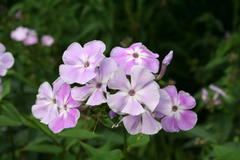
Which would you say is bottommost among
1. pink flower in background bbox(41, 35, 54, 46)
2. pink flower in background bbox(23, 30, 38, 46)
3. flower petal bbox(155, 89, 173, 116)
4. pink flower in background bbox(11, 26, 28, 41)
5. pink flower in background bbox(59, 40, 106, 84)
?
pink flower in background bbox(41, 35, 54, 46)

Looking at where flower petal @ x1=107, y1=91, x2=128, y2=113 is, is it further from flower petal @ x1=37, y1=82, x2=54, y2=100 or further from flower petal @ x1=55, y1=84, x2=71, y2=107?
flower petal @ x1=37, y1=82, x2=54, y2=100

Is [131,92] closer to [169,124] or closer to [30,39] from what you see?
[169,124]

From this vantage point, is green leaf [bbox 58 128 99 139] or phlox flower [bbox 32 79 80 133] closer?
phlox flower [bbox 32 79 80 133]

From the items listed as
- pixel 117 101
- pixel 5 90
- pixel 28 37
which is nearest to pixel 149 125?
pixel 117 101

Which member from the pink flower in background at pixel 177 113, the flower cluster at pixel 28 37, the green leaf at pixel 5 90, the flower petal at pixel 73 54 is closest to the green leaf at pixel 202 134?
the pink flower in background at pixel 177 113

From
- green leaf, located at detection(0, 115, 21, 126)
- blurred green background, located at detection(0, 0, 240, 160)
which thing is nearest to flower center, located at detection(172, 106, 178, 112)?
blurred green background, located at detection(0, 0, 240, 160)

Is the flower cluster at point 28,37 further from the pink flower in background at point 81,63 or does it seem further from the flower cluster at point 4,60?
the pink flower in background at point 81,63

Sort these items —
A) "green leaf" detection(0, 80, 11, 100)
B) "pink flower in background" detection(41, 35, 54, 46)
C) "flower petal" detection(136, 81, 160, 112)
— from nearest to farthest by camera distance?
"flower petal" detection(136, 81, 160, 112), "green leaf" detection(0, 80, 11, 100), "pink flower in background" detection(41, 35, 54, 46)

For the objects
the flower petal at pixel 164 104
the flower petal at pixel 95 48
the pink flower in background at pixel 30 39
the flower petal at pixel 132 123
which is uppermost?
the flower petal at pixel 95 48
